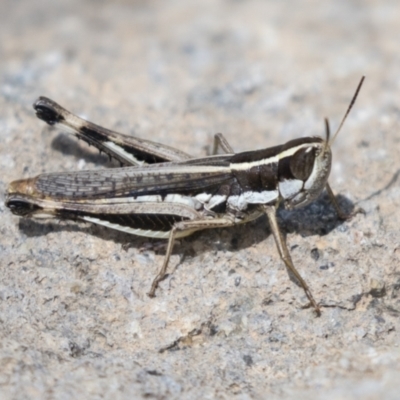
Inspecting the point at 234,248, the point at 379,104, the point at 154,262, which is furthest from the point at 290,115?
the point at 154,262

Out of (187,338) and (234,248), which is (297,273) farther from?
(187,338)

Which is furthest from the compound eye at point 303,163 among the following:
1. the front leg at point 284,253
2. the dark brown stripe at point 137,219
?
the dark brown stripe at point 137,219

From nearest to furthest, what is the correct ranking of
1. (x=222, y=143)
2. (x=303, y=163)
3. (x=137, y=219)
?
(x=303, y=163) → (x=137, y=219) → (x=222, y=143)

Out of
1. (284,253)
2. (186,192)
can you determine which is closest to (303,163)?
(284,253)

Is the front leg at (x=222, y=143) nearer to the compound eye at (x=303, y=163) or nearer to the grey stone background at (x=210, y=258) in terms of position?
the grey stone background at (x=210, y=258)

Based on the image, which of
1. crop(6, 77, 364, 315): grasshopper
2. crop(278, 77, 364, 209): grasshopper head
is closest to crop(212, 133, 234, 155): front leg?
crop(6, 77, 364, 315): grasshopper

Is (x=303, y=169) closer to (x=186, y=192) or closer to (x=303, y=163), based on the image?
(x=303, y=163)
